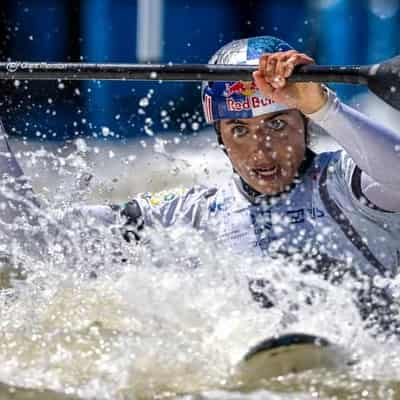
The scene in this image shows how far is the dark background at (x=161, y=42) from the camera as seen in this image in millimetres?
6812

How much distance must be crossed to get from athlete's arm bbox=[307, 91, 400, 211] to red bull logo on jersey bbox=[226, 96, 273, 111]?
23 centimetres

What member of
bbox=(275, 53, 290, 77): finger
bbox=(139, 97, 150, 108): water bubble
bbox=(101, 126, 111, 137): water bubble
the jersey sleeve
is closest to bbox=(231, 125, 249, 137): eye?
the jersey sleeve

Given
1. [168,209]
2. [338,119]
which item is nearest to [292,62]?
[338,119]

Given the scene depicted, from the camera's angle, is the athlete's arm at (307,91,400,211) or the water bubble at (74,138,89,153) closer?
the athlete's arm at (307,91,400,211)

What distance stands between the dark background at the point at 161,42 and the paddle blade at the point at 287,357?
4.47m

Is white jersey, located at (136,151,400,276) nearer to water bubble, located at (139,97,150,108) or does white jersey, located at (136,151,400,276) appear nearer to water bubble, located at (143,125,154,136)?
water bubble, located at (139,97,150,108)

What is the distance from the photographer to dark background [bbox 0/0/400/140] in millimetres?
6812

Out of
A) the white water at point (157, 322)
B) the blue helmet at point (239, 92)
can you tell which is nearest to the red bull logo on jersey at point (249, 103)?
the blue helmet at point (239, 92)

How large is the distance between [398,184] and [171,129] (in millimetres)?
4768

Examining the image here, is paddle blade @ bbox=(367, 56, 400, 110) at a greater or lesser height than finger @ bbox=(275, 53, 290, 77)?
lesser

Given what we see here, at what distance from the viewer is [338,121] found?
2.58 m

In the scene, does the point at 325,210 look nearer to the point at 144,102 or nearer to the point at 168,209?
the point at 168,209

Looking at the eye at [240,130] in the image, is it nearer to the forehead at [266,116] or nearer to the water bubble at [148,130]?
the forehead at [266,116]

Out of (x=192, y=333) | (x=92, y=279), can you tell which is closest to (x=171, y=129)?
(x=92, y=279)
